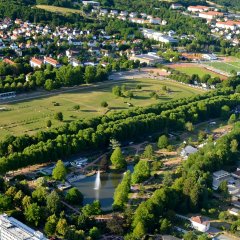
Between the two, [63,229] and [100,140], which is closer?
[63,229]

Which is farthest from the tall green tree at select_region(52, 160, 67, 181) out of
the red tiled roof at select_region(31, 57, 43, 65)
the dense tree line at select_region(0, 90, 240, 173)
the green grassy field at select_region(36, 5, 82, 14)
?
the green grassy field at select_region(36, 5, 82, 14)

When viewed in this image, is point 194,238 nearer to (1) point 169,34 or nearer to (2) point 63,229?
(2) point 63,229

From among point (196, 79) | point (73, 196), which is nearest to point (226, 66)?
point (196, 79)

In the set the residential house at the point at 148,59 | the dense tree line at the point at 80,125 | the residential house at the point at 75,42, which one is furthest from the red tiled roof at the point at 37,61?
the dense tree line at the point at 80,125

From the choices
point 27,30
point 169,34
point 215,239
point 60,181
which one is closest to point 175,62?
point 169,34

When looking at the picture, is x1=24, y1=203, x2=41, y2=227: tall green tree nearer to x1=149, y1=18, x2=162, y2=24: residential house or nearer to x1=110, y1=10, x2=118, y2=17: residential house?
x1=110, y1=10, x2=118, y2=17: residential house

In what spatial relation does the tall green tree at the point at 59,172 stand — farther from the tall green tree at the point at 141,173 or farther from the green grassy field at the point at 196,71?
the green grassy field at the point at 196,71
